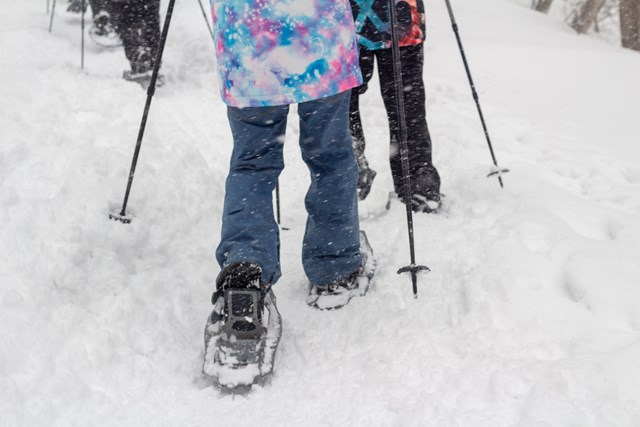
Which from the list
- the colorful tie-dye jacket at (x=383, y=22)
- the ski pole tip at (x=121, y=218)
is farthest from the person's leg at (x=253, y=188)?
the colorful tie-dye jacket at (x=383, y=22)

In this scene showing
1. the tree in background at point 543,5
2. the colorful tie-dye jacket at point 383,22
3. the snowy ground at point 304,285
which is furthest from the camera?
the tree in background at point 543,5

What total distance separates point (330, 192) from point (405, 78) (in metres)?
1.14

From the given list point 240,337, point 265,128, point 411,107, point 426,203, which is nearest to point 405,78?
point 411,107

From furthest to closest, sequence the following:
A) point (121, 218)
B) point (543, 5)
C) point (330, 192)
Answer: point (543, 5)
point (121, 218)
point (330, 192)

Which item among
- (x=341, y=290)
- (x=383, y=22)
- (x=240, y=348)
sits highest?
(x=383, y=22)

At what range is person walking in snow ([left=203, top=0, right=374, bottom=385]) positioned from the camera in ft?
6.99

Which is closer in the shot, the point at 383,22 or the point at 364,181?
the point at 383,22

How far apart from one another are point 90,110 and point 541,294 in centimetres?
353

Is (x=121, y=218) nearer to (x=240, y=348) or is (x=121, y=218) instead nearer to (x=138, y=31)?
(x=240, y=348)

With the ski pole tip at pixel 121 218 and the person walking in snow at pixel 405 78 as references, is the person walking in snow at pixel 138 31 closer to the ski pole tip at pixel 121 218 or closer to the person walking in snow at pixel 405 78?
the ski pole tip at pixel 121 218

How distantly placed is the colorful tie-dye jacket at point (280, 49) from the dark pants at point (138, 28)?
4.05 meters

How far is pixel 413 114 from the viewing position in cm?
340

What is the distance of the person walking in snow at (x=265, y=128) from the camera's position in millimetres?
2131

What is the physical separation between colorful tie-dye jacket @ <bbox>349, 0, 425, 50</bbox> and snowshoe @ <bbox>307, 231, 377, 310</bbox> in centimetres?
124
